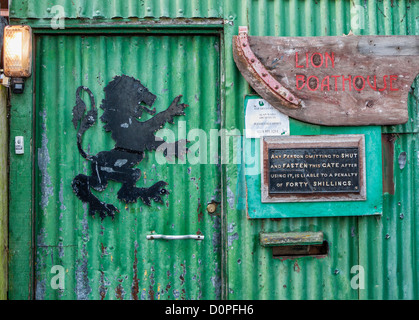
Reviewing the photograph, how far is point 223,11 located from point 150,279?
7.89 feet

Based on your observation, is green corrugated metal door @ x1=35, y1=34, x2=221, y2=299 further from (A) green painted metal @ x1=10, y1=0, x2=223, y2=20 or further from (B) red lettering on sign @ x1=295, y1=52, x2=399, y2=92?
(B) red lettering on sign @ x1=295, y1=52, x2=399, y2=92

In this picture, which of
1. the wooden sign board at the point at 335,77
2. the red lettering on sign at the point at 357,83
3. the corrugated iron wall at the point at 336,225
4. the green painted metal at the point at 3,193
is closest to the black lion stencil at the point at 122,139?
the green painted metal at the point at 3,193

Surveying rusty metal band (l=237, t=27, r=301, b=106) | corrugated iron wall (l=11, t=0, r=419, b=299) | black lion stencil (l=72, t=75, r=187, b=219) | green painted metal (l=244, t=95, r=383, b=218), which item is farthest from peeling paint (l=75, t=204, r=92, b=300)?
rusty metal band (l=237, t=27, r=301, b=106)

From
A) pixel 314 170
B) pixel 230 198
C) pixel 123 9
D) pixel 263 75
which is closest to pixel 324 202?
pixel 314 170

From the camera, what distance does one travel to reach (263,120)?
2883 mm

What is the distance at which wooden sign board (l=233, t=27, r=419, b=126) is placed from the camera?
2.85m

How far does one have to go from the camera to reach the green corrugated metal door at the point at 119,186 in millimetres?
2930

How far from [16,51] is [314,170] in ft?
8.51

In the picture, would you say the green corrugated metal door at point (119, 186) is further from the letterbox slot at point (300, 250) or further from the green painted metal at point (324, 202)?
the letterbox slot at point (300, 250)

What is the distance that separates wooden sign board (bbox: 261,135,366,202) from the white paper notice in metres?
0.08

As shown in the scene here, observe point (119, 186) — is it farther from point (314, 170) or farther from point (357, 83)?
point (357, 83)

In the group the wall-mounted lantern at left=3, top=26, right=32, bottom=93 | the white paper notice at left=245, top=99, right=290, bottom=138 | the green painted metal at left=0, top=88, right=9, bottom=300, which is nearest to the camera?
the wall-mounted lantern at left=3, top=26, right=32, bottom=93

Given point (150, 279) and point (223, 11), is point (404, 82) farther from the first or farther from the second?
point (150, 279)

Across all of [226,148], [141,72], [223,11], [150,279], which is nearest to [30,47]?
[141,72]
